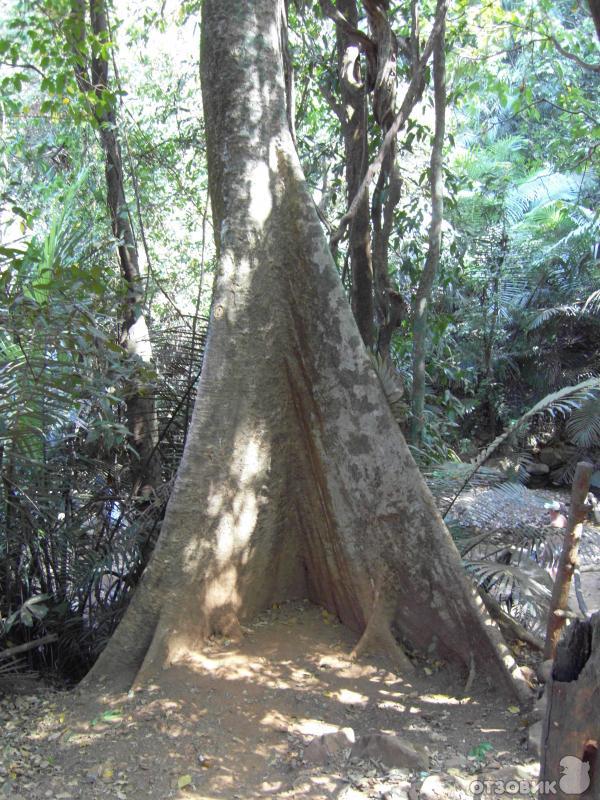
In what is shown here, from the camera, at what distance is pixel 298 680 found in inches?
150

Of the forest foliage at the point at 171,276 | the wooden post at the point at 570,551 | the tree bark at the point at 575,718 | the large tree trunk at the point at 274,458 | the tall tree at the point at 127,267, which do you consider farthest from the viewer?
the tall tree at the point at 127,267

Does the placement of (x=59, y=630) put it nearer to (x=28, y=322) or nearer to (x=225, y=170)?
(x=28, y=322)

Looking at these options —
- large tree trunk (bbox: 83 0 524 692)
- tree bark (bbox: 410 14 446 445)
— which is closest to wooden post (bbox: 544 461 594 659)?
large tree trunk (bbox: 83 0 524 692)

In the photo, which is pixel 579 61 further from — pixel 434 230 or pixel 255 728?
pixel 255 728

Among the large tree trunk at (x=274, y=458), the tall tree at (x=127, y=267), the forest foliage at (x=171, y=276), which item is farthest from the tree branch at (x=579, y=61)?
the tall tree at (x=127, y=267)

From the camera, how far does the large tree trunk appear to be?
3.95 meters

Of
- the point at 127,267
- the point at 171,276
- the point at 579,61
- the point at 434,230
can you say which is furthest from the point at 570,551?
the point at 171,276

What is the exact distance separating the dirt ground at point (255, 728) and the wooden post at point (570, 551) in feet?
1.64

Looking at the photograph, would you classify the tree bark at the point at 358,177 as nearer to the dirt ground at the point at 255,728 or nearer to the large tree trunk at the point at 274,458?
the large tree trunk at the point at 274,458

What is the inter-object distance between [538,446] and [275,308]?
431 inches

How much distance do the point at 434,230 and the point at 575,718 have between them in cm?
478

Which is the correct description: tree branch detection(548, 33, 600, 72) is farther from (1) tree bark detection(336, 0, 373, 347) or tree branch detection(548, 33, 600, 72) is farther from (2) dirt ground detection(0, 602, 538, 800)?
(2) dirt ground detection(0, 602, 538, 800)

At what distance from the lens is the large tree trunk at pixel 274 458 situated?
3953mm

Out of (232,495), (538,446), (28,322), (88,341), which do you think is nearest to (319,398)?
(232,495)
